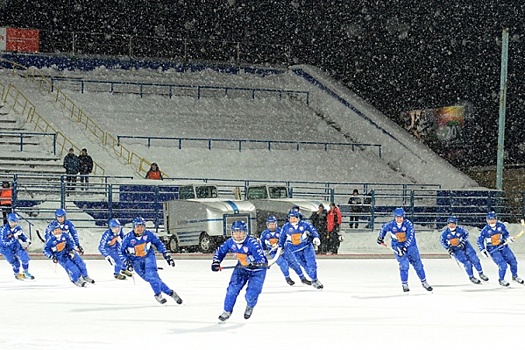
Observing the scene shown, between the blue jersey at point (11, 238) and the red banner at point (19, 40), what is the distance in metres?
24.2

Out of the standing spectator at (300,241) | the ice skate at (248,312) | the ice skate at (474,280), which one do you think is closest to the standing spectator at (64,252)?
the standing spectator at (300,241)

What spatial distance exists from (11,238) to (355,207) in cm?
1484

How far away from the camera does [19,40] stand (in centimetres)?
4253

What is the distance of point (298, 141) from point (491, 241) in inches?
840

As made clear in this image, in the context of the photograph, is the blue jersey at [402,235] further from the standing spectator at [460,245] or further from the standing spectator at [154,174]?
the standing spectator at [154,174]

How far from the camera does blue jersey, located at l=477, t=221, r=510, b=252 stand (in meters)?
19.0

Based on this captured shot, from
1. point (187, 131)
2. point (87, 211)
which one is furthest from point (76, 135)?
point (87, 211)

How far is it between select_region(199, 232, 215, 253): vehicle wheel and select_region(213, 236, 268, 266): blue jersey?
44.0 feet

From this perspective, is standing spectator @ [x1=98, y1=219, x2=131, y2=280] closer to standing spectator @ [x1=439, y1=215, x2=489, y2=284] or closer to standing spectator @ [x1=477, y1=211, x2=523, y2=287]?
standing spectator @ [x1=439, y1=215, x2=489, y2=284]

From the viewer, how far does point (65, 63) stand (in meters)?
42.7

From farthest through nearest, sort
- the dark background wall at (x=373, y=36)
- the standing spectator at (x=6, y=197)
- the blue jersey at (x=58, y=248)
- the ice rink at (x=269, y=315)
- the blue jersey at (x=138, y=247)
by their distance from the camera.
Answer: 1. the dark background wall at (x=373, y=36)
2. the standing spectator at (x=6, y=197)
3. the blue jersey at (x=58, y=248)
4. the blue jersey at (x=138, y=247)
5. the ice rink at (x=269, y=315)

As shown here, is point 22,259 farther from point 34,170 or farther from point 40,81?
point 40,81

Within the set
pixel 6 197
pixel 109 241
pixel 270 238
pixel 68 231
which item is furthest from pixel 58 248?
pixel 6 197

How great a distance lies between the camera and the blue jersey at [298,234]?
59.8 ft
